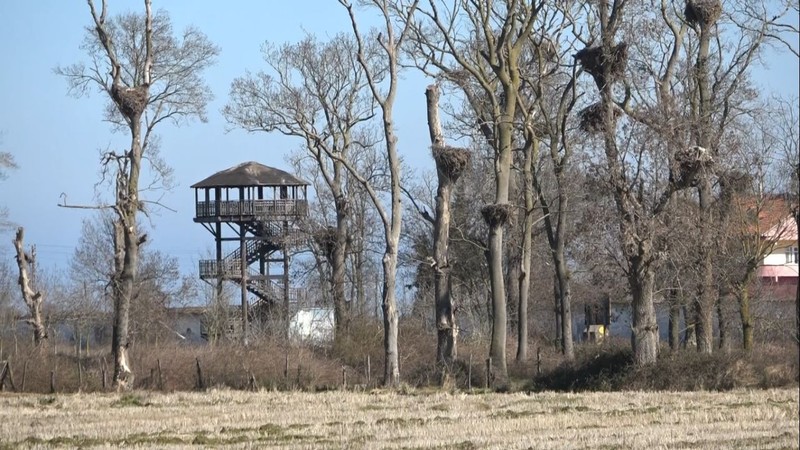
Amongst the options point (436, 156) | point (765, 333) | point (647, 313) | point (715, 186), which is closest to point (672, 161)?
point (647, 313)

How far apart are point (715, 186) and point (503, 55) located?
7.67 metres

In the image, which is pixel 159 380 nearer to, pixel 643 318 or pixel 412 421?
pixel 643 318

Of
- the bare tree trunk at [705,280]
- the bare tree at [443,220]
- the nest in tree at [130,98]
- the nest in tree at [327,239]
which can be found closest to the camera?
the bare tree trunk at [705,280]

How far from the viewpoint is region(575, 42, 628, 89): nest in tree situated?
31.9m

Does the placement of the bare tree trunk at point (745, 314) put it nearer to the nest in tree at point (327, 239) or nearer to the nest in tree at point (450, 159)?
the nest in tree at point (450, 159)

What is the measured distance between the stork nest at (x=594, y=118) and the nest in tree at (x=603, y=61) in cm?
84

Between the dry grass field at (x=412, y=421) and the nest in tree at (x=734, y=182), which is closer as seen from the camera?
the dry grass field at (x=412, y=421)

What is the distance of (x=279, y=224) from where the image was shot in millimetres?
56906

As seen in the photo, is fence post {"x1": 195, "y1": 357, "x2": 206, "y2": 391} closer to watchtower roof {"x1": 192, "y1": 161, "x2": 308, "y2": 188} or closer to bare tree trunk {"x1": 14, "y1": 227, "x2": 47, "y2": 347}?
bare tree trunk {"x1": 14, "y1": 227, "x2": 47, "y2": 347}

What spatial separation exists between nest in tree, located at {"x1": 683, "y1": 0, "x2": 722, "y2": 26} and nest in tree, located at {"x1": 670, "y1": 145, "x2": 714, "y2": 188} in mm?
6422

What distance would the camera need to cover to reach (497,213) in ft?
115

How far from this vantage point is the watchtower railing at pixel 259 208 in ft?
186

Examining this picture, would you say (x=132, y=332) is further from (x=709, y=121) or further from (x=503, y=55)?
(x=709, y=121)

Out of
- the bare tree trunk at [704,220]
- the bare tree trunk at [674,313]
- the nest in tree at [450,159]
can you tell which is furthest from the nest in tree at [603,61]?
the bare tree trunk at [674,313]
